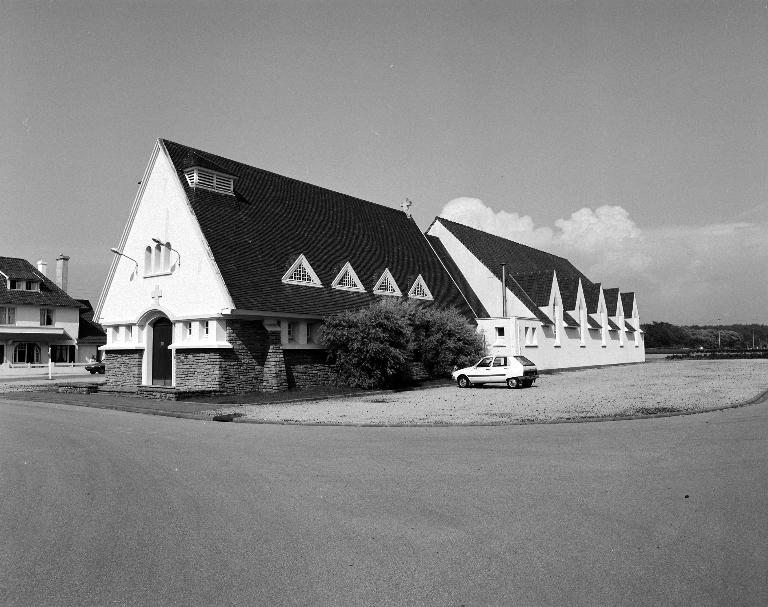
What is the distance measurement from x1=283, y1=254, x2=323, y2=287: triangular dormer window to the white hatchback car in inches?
316

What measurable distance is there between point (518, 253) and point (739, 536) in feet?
162

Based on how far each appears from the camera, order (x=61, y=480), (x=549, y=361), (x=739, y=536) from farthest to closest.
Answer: (x=549, y=361) → (x=61, y=480) → (x=739, y=536)

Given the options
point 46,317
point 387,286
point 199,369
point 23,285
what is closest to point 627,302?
point 387,286

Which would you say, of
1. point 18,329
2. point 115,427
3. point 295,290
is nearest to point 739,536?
point 115,427

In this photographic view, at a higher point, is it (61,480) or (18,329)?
(18,329)

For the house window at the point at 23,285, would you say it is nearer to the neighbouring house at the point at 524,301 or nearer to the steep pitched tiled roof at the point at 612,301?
the neighbouring house at the point at 524,301

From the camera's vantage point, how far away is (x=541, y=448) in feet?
37.3

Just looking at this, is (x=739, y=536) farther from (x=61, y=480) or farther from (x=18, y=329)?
(x=18, y=329)

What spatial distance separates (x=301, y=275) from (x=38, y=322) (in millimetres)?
39056

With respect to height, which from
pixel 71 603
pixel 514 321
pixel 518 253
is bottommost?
pixel 71 603

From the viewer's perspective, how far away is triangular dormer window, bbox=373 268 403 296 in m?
33.1

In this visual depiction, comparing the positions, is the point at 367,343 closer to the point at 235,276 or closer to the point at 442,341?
the point at 235,276

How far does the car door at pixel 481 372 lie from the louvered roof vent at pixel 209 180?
1349 centimetres

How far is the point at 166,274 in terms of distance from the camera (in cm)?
2703
